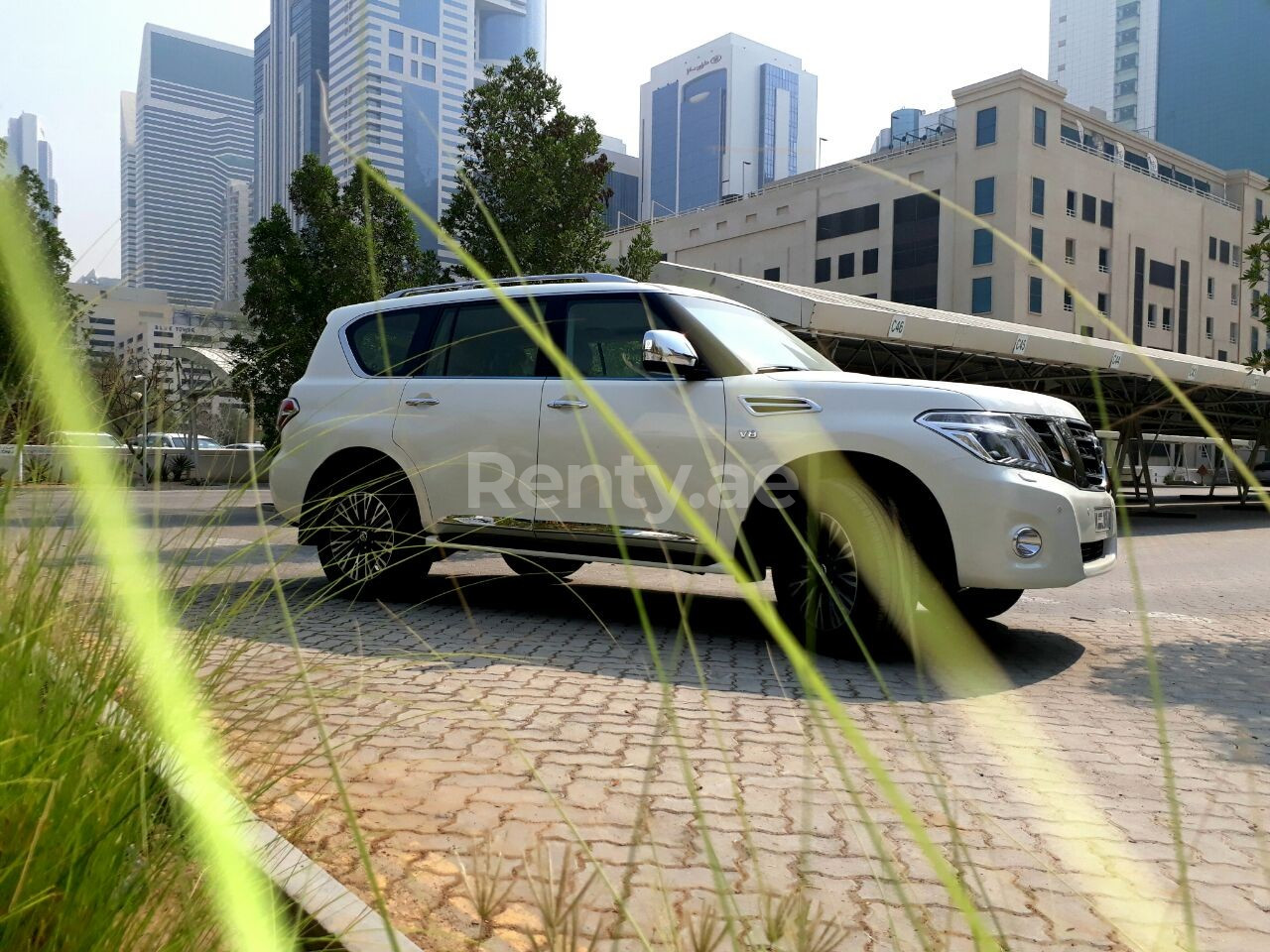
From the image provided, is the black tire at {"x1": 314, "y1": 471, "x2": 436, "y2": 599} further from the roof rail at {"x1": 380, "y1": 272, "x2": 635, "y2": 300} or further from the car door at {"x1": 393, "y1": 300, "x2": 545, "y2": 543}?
the roof rail at {"x1": 380, "y1": 272, "x2": 635, "y2": 300}

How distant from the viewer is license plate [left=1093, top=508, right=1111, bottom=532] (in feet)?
17.2

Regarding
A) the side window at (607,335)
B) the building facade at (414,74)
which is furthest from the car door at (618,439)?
the building facade at (414,74)

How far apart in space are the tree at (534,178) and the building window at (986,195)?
40213mm

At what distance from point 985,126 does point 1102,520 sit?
5562cm

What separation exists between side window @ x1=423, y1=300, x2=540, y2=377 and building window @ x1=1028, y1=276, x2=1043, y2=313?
172 ft

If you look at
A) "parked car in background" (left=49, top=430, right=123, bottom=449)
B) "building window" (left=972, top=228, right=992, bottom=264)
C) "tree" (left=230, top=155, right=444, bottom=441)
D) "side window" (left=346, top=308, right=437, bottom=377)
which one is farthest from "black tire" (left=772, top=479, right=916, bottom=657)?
"building window" (left=972, top=228, right=992, bottom=264)

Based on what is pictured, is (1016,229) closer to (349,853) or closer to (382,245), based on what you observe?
(382,245)

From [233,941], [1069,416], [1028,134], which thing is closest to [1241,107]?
[233,941]

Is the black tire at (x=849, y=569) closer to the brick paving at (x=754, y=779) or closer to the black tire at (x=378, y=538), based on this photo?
the brick paving at (x=754, y=779)

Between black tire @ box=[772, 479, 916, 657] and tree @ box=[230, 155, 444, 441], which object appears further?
tree @ box=[230, 155, 444, 441]

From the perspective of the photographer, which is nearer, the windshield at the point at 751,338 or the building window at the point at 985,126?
the windshield at the point at 751,338

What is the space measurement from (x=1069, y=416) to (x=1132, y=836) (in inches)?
119

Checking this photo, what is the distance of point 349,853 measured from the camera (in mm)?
2641

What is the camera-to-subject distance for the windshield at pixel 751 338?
5766 millimetres
